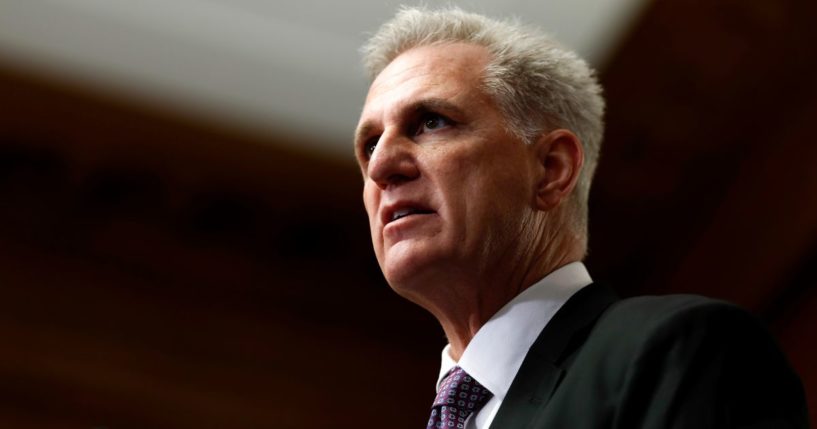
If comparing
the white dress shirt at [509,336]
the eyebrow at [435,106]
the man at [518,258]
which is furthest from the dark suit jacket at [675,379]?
the eyebrow at [435,106]

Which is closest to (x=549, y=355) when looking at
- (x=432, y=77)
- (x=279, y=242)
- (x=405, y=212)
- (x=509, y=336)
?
(x=509, y=336)

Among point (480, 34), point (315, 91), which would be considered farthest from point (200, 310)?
point (480, 34)

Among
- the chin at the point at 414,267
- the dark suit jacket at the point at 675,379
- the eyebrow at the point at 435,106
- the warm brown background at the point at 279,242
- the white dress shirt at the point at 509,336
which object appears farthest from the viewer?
the warm brown background at the point at 279,242

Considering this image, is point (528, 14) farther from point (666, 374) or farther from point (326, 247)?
point (666, 374)

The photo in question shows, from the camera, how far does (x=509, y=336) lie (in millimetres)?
1644

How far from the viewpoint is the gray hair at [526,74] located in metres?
1.89

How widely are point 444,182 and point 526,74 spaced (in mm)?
305

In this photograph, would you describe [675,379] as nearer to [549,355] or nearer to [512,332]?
[549,355]

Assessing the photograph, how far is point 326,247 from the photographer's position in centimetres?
547

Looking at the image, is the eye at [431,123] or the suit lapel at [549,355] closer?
the suit lapel at [549,355]

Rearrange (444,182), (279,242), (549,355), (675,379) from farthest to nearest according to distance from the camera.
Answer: (279,242) → (444,182) → (549,355) → (675,379)

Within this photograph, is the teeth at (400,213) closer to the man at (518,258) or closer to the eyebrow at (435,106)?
the man at (518,258)

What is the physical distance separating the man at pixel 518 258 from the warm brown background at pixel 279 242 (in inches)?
90.2

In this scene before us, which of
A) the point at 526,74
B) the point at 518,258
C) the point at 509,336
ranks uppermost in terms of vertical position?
the point at 526,74
